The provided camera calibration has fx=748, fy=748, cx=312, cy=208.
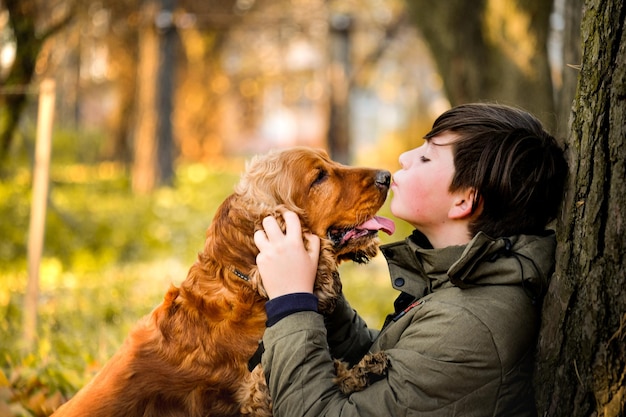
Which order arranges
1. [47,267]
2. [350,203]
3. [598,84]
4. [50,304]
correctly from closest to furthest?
[598,84] → [350,203] → [50,304] → [47,267]

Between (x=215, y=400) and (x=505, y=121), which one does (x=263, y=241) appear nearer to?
(x=215, y=400)

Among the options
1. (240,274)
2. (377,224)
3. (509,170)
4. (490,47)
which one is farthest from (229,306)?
(490,47)

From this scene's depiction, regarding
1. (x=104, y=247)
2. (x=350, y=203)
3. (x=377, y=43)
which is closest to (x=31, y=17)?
(x=104, y=247)

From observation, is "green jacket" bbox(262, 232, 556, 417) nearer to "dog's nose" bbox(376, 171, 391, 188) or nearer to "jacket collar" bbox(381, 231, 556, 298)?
"jacket collar" bbox(381, 231, 556, 298)

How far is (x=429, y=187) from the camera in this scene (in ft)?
8.29

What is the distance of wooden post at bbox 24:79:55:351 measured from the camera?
5.12 m

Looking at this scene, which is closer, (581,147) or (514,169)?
(581,147)

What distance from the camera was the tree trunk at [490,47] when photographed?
22.8 feet

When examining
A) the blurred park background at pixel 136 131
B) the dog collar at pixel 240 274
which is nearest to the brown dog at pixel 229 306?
the dog collar at pixel 240 274

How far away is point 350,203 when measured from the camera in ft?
9.64

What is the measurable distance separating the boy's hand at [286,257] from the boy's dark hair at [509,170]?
0.54 metres

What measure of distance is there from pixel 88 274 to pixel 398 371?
5.83 metres

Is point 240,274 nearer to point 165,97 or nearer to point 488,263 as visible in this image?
point 488,263

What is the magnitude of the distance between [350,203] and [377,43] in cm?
2600
